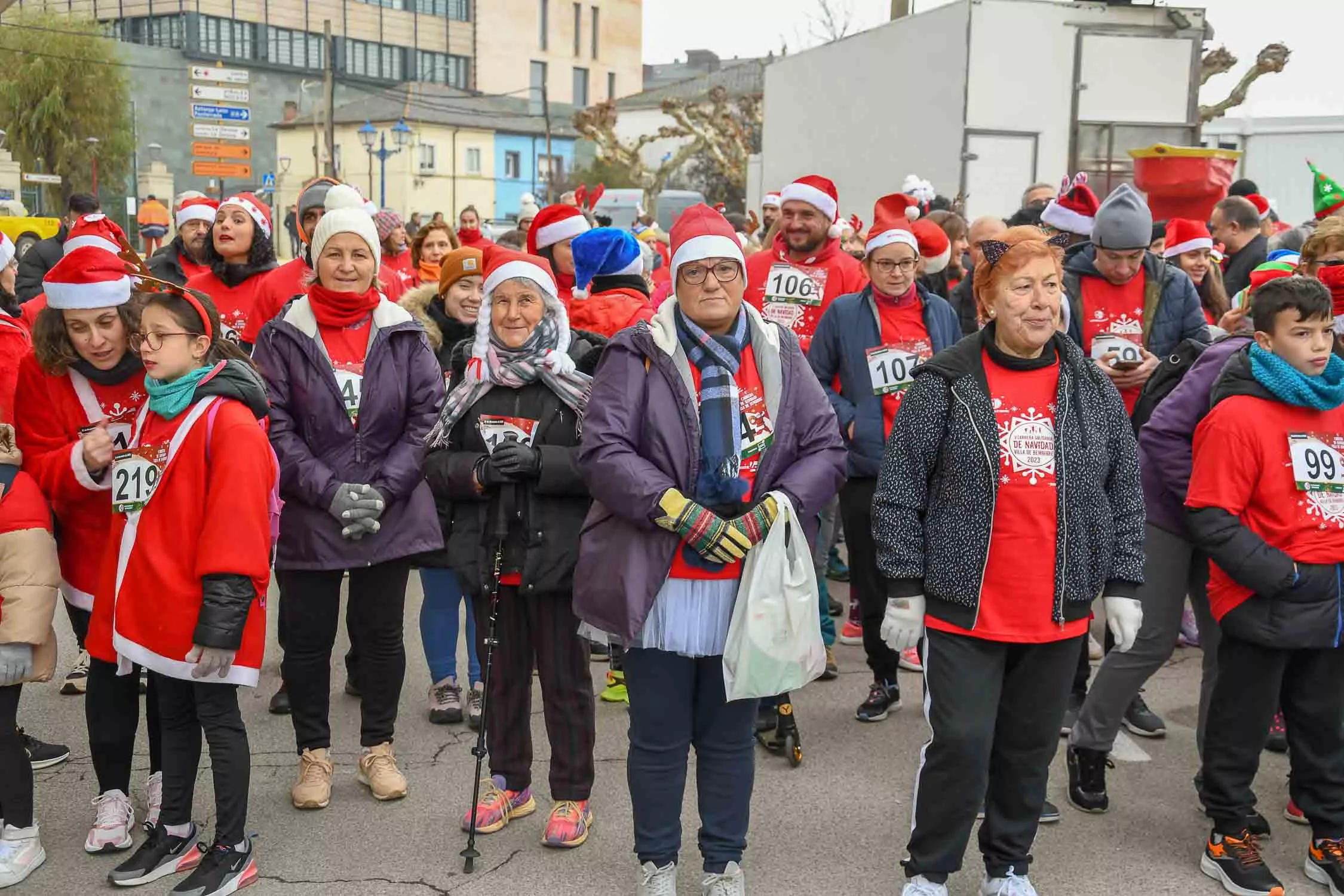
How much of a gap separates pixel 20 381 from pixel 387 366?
1.24 metres

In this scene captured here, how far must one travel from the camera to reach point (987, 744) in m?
3.78

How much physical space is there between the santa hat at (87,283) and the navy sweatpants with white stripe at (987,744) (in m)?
2.91

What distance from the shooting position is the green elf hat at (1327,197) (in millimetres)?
6645

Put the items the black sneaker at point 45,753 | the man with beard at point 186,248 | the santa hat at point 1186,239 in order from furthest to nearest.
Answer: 1. the santa hat at point 1186,239
2. the man with beard at point 186,248
3. the black sneaker at point 45,753

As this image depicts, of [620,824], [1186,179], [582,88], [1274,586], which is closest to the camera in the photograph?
[1274,586]

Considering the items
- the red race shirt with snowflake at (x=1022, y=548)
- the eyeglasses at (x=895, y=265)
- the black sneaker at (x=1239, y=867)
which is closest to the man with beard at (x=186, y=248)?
the eyeglasses at (x=895, y=265)

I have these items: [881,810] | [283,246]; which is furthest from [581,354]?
[283,246]

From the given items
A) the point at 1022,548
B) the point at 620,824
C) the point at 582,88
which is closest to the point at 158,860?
the point at 620,824

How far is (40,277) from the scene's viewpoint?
30.1 feet

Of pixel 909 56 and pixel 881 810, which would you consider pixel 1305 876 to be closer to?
pixel 881 810

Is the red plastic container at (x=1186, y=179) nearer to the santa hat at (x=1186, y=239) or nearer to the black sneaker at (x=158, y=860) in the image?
the santa hat at (x=1186, y=239)

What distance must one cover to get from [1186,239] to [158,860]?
20.7 feet

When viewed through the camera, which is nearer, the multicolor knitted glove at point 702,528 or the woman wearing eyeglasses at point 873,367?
the multicolor knitted glove at point 702,528

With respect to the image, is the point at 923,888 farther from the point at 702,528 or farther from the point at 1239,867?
the point at 702,528
